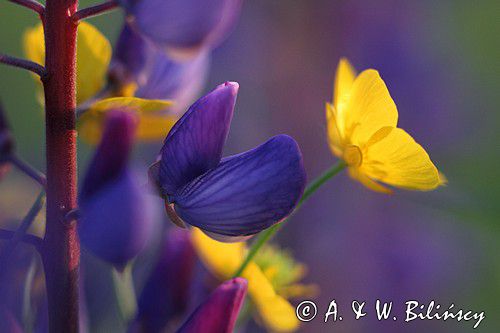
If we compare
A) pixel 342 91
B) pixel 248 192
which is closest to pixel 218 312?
pixel 248 192

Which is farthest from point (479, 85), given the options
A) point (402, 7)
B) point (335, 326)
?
point (335, 326)

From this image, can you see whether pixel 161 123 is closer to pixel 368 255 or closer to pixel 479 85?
pixel 368 255

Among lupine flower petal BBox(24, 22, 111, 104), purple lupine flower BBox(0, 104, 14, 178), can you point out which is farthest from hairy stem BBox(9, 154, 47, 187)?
lupine flower petal BBox(24, 22, 111, 104)

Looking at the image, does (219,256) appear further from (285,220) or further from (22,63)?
(22,63)

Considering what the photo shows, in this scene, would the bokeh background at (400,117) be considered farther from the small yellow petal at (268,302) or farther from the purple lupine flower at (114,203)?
the purple lupine flower at (114,203)

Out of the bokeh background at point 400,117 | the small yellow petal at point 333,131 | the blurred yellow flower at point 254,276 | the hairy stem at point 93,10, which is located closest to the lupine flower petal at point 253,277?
the blurred yellow flower at point 254,276

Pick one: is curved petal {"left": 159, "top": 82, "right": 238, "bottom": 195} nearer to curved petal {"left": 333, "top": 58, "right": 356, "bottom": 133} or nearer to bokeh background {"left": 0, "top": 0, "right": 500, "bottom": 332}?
curved petal {"left": 333, "top": 58, "right": 356, "bottom": 133}
